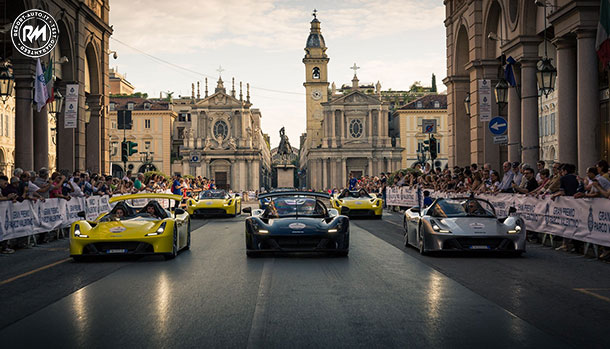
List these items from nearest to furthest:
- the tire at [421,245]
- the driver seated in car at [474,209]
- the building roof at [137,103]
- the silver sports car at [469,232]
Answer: the silver sports car at [469,232], the tire at [421,245], the driver seated in car at [474,209], the building roof at [137,103]

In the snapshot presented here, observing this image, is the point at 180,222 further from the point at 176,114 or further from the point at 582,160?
the point at 176,114

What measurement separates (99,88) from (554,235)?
23.1 meters

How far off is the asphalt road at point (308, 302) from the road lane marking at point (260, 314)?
20 mm

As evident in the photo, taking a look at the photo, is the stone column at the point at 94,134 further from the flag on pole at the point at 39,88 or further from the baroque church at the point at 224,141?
the baroque church at the point at 224,141

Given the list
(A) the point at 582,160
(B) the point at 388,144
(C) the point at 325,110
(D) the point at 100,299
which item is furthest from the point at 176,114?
(D) the point at 100,299

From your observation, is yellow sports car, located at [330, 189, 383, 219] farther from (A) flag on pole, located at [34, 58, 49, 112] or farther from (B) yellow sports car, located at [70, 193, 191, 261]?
(B) yellow sports car, located at [70, 193, 191, 261]

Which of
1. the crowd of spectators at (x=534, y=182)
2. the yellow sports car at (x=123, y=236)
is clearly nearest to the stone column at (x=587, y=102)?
the crowd of spectators at (x=534, y=182)

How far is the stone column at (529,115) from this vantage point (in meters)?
22.7

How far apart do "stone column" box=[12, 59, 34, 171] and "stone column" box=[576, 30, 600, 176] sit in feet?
56.7

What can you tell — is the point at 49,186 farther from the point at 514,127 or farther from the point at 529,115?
the point at 514,127

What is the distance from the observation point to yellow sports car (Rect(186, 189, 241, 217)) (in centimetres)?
2955

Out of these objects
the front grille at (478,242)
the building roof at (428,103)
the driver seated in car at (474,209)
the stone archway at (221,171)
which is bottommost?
the front grille at (478,242)

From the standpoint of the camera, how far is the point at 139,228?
1224cm

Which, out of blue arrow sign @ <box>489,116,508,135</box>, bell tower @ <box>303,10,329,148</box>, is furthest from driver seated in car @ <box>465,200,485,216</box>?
bell tower @ <box>303,10,329,148</box>
